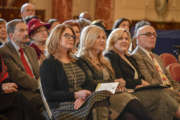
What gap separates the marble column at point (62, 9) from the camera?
10.6m

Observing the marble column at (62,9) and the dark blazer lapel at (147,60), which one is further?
the marble column at (62,9)

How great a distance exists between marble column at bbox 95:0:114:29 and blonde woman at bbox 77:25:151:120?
7519mm

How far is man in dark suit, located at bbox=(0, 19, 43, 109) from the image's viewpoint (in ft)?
13.3

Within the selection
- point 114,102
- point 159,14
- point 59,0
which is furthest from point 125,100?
point 159,14

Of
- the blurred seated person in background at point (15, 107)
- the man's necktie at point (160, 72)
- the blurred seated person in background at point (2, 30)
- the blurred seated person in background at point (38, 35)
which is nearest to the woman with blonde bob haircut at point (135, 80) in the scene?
the man's necktie at point (160, 72)

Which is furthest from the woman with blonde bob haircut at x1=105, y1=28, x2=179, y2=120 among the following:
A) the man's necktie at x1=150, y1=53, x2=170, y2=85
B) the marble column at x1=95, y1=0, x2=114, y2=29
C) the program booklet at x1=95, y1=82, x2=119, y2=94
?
the marble column at x1=95, y1=0, x2=114, y2=29

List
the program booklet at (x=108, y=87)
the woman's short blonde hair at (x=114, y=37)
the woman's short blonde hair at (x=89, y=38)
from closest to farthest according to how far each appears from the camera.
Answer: the program booklet at (x=108, y=87)
the woman's short blonde hair at (x=89, y=38)
the woman's short blonde hair at (x=114, y=37)

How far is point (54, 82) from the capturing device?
359 centimetres

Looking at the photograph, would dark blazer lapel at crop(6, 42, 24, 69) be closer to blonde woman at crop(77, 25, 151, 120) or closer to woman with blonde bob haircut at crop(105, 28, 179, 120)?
blonde woman at crop(77, 25, 151, 120)

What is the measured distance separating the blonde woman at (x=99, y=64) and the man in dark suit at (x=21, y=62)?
2.08 feet

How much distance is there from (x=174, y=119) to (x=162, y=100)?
1.01ft

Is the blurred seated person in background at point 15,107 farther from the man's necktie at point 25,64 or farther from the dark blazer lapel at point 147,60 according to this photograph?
the dark blazer lapel at point 147,60

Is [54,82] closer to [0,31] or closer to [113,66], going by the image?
[113,66]

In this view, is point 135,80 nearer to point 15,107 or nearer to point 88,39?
point 88,39
